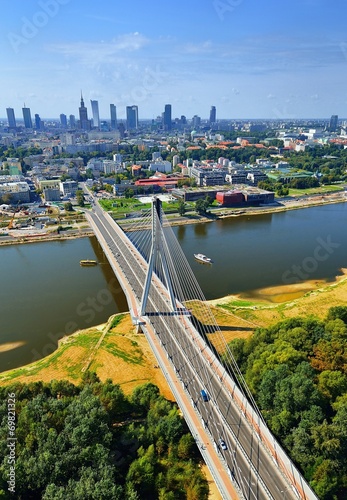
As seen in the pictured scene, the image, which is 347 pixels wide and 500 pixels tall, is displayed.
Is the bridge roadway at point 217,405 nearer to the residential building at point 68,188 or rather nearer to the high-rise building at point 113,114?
the residential building at point 68,188

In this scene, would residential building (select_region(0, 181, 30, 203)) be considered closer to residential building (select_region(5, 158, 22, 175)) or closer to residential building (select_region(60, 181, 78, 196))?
residential building (select_region(60, 181, 78, 196))

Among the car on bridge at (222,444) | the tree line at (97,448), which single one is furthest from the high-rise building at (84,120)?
the car on bridge at (222,444)

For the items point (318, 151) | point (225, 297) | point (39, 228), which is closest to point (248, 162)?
point (318, 151)

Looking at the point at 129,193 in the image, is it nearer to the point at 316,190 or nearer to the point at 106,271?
the point at 106,271

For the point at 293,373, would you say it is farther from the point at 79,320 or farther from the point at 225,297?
the point at 79,320

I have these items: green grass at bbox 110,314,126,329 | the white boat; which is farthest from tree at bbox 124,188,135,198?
green grass at bbox 110,314,126,329
